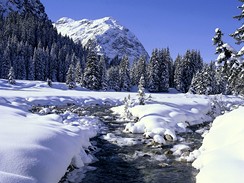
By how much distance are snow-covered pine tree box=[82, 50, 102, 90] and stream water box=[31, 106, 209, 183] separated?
163ft

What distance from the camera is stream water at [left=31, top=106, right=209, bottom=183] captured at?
15.3m

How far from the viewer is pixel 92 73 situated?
7512cm

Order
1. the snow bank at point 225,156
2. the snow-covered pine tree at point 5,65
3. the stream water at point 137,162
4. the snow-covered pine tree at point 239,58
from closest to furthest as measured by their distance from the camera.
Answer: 1. the snow bank at point 225,156
2. the stream water at point 137,162
3. the snow-covered pine tree at point 239,58
4. the snow-covered pine tree at point 5,65

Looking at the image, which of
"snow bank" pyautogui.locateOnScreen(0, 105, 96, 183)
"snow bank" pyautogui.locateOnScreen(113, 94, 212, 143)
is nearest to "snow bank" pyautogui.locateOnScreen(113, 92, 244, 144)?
"snow bank" pyautogui.locateOnScreen(113, 94, 212, 143)

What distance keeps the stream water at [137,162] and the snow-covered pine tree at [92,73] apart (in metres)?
49.6

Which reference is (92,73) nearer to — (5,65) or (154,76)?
(154,76)

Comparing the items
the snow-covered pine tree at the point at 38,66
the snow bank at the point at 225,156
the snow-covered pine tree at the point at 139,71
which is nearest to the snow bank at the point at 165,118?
the snow bank at the point at 225,156

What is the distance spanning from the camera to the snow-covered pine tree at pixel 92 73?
74.7m

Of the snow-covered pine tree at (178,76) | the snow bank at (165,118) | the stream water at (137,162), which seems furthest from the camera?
the snow-covered pine tree at (178,76)

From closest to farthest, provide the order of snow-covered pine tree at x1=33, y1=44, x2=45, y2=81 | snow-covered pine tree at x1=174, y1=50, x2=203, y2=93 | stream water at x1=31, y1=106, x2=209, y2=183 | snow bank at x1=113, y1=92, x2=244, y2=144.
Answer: stream water at x1=31, y1=106, x2=209, y2=183 → snow bank at x1=113, y1=92, x2=244, y2=144 → snow-covered pine tree at x1=174, y1=50, x2=203, y2=93 → snow-covered pine tree at x1=33, y1=44, x2=45, y2=81

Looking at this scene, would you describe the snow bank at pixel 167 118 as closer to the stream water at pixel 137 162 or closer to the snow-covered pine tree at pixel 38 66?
the stream water at pixel 137 162

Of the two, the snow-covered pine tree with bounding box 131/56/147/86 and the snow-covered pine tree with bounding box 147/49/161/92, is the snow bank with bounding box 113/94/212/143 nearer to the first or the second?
the snow-covered pine tree with bounding box 147/49/161/92

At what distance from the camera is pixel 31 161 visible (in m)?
10.9

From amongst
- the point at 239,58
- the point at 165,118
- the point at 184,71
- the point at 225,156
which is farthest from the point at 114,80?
the point at 225,156
